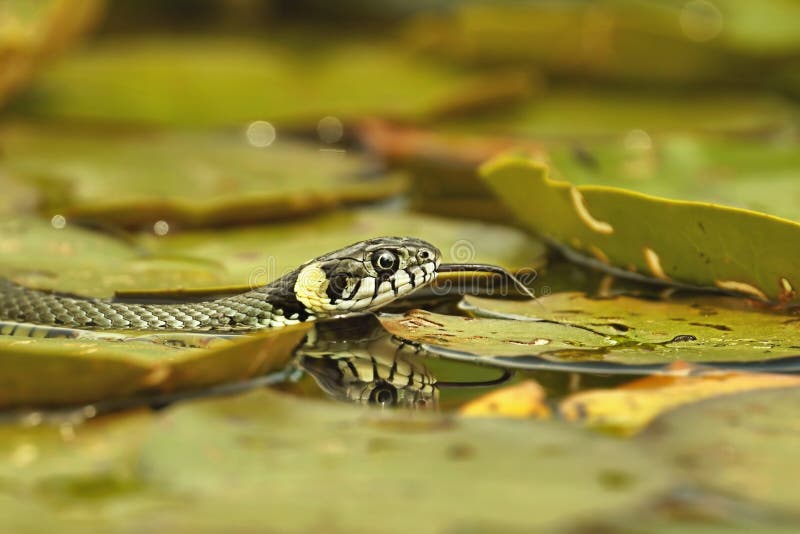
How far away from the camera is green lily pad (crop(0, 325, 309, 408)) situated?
2729 millimetres

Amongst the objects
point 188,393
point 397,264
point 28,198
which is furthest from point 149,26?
Result: point 188,393

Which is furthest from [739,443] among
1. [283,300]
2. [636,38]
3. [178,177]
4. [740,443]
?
[636,38]

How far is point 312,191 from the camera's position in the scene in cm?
509

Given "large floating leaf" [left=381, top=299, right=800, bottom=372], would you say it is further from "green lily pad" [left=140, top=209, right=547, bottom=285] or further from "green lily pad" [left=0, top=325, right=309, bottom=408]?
"green lily pad" [left=140, top=209, right=547, bottom=285]

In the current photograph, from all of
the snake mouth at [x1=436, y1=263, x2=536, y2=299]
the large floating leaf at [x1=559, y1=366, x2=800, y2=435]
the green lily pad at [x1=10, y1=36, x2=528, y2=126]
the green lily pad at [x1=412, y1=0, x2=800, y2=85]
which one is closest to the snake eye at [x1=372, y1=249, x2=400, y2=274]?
the snake mouth at [x1=436, y1=263, x2=536, y2=299]

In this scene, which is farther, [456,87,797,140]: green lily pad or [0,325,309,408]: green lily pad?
[456,87,797,140]: green lily pad

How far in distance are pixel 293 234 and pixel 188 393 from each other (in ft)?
6.11

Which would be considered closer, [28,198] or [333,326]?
[333,326]

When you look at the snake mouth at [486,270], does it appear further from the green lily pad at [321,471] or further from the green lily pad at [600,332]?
the green lily pad at [321,471]

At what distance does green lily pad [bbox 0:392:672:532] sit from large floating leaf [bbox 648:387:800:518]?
13cm

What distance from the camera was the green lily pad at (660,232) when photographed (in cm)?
356

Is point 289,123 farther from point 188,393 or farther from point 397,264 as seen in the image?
point 188,393

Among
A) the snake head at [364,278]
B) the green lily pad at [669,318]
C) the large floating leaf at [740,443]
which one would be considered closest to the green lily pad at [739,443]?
the large floating leaf at [740,443]

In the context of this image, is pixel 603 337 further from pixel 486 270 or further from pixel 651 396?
pixel 486 270
